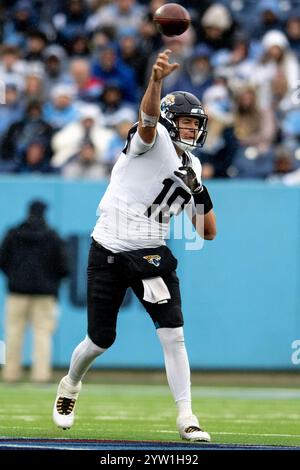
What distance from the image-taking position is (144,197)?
764 cm

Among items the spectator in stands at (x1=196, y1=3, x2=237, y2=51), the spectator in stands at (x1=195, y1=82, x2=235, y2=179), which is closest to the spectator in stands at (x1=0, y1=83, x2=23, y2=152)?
the spectator in stands at (x1=195, y1=82, x2=235, y2=179)

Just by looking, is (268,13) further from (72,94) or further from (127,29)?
(72,94)

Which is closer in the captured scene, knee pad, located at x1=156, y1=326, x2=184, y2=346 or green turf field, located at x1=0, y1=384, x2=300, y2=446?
knee pad, located at x1=156, y1=326, x2=184, y2=346

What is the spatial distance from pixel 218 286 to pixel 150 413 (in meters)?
5.03

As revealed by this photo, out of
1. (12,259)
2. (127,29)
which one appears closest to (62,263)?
(12,259)

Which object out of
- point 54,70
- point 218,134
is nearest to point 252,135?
point 218,134

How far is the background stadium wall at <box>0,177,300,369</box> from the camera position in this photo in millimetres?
14922

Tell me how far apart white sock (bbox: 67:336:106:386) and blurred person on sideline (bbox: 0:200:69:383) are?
618 cm

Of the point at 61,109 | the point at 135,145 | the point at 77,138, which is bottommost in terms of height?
the point at 135,145

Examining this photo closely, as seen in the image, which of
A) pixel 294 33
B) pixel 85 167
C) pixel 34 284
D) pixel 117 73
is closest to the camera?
pixel 34 284

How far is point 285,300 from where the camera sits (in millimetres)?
14953

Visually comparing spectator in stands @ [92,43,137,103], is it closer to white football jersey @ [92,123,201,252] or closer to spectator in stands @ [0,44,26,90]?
spectator in stands @ [0,44,26,90]

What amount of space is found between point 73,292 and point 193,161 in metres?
7.35

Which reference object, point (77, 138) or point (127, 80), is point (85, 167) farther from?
point (127, 80)
